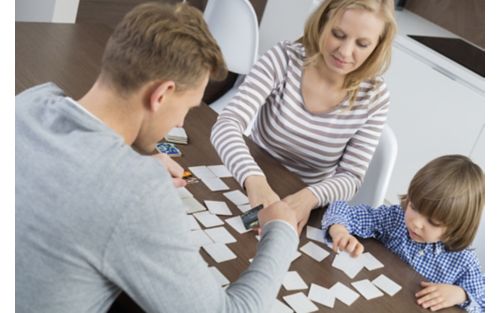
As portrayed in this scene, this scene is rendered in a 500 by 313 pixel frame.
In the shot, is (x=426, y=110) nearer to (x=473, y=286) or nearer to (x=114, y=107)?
(x=473, y=286)

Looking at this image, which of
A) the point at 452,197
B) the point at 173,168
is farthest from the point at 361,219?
the point at 173,168

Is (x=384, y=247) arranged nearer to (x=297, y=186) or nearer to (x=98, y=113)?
(x=297, y=186)

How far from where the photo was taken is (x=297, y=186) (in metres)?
1.86

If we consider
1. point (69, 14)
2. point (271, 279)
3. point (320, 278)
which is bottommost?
point (69, 14)

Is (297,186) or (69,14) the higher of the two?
(297,186)

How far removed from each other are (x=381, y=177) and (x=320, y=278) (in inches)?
28.8

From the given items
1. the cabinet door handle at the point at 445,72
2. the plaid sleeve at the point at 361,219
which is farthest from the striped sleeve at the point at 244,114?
the cabinet door handle at the point at 445,72

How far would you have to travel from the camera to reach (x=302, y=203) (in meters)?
1.74

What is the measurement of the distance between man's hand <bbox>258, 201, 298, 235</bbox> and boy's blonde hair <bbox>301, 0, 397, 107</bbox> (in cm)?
68

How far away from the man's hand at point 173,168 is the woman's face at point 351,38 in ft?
1.94

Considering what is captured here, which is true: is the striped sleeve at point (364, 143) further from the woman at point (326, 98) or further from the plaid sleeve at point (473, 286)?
the plaid sleeve at point (473, 286)

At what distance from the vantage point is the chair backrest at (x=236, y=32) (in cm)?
324

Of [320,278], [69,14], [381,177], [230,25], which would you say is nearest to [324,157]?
[381,177]

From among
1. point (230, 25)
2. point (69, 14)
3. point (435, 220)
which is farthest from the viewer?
point (69, 14)
